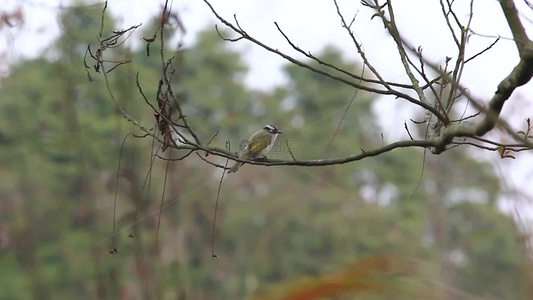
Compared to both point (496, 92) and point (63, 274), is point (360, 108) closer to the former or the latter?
point (63, 274)

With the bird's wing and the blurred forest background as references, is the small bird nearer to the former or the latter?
the bird's wing

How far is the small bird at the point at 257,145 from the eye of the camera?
1044 mm

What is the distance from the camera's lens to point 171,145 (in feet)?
2.75

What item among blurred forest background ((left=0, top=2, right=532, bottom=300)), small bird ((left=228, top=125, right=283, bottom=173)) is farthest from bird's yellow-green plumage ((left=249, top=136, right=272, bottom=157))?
blurred forest background ((left=0, top=2, right=532, bottom=300))

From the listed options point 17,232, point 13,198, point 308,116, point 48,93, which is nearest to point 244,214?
point 308,116

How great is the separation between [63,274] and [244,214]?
2.43 metres

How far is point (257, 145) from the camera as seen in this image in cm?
112

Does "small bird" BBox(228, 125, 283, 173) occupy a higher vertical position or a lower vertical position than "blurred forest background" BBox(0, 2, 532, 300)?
lower

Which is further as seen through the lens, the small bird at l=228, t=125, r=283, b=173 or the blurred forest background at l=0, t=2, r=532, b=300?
the blurred forest background at l=0, t=2, r=532, b=300

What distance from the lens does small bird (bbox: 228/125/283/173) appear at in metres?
1.04

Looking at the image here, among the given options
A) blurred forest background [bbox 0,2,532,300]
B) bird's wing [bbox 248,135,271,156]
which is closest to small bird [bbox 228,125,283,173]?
bird's wing [bbox 248,135,271,156]

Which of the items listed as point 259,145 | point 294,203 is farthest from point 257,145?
point 294,203

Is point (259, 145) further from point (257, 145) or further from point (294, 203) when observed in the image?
point (294, 203)

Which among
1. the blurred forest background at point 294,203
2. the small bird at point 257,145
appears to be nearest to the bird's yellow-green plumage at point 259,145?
the small bird at point 257,145
